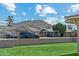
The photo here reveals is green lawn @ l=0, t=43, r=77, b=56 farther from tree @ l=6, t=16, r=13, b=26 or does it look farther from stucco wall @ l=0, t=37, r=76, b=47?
tree @ l=6, t=16, r=13, b=26

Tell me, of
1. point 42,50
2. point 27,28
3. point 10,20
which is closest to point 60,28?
point 42,50

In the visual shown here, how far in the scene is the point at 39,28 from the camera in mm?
A: 12422

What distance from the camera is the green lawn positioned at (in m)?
12.4

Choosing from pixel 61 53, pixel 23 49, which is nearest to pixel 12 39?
pixel 23 49

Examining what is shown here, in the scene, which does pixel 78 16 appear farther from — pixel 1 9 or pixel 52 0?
pixel 1 9

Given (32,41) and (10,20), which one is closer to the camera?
(10,20)

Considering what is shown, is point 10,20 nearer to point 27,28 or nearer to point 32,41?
point 27,28

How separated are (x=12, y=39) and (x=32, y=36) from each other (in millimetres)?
433

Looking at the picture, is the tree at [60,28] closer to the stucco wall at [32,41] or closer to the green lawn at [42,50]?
the stucco wall at [32,41]

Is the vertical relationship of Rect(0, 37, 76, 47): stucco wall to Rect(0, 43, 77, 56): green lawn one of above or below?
above

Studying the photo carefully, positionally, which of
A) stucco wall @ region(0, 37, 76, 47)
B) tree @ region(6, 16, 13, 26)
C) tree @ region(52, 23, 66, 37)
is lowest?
stucco wall @ region(0, 37, 76, 47)

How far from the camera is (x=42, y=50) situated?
1238 centimetres

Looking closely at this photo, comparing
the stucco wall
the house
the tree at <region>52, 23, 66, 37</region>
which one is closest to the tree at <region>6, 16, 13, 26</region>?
the house

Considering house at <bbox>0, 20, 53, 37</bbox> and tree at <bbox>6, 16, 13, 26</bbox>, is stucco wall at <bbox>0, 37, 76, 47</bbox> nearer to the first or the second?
house at <bbox>0, 20, 53, 37</bbox>
